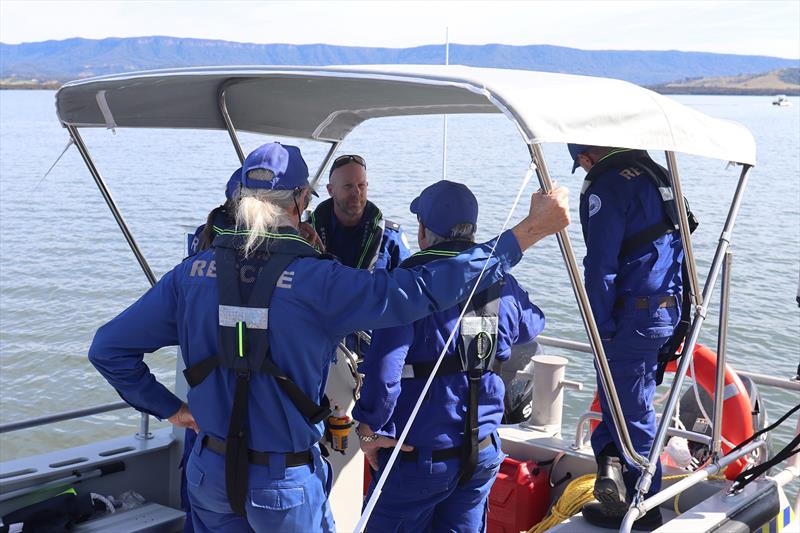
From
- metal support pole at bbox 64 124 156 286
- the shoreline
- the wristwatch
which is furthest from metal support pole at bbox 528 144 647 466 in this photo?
the shoreline

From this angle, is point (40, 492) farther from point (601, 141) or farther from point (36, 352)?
point (36, 352)

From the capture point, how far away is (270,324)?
2074 millimetres

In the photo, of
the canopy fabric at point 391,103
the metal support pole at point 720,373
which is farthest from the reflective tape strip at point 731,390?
the canopy fabric at point 391,103

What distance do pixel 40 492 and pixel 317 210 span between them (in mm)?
1639

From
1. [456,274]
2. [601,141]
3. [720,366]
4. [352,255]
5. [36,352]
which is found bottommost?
[36,352]

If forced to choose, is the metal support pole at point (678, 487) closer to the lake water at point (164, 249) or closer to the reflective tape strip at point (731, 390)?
the reflective tape strip at point (731, 390)

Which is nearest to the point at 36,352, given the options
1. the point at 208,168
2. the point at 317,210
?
the point at 317,210

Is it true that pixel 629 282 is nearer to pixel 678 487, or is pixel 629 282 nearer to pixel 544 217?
pixel 678 487

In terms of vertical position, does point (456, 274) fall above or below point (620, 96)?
below

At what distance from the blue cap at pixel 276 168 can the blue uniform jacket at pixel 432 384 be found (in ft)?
1.79

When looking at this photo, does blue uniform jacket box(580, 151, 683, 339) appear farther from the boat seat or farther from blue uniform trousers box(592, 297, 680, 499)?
the boat seat

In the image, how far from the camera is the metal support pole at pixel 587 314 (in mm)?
2061

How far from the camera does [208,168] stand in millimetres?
24734

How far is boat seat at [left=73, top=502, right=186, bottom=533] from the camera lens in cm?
326
